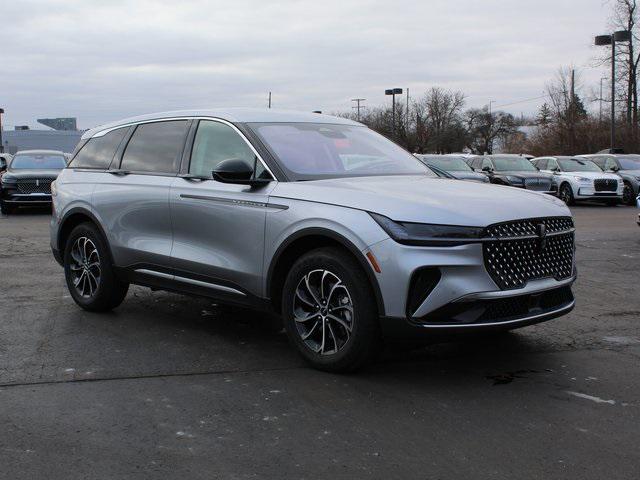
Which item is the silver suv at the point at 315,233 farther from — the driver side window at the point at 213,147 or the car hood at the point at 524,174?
the car hood at the point at 524,174

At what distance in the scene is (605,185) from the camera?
2238cm

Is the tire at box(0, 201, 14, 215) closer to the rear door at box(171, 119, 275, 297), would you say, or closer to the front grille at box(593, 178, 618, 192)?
the rear door at box(171, 119, 275, 297)

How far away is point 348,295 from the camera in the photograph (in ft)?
15.3

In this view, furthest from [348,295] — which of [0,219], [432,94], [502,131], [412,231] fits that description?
[502,131]

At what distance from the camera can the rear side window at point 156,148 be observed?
20.1 feet

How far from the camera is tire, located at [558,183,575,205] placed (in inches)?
910

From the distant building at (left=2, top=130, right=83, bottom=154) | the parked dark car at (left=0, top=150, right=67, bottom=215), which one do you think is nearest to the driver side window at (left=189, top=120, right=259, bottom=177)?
the parked dark car at (left=0, top=150, right=67, bottom=215)

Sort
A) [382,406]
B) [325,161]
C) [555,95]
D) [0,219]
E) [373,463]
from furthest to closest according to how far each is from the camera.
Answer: [555,95] < [0,219] < [325,161] < [382,406] < [373,463]

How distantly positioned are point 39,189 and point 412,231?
1719cm

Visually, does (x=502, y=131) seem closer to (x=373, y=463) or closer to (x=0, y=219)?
(x=0, y=219)

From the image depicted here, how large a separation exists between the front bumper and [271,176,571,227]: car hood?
199mm

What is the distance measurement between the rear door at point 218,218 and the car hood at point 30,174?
49.0 feet

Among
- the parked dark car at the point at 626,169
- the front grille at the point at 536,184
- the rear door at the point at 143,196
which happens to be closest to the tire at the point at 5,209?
the rear door at the point at 143,196

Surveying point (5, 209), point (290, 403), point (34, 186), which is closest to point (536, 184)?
point (34, 186)
